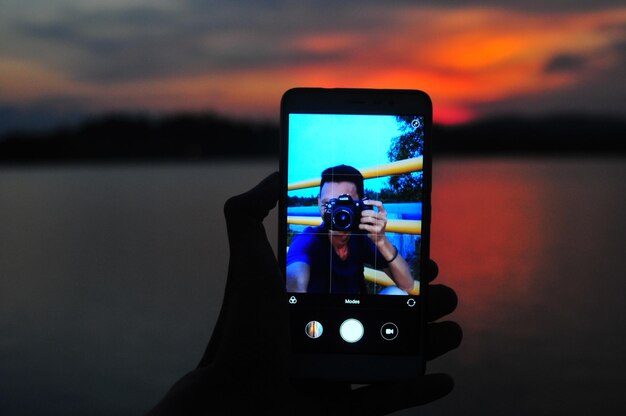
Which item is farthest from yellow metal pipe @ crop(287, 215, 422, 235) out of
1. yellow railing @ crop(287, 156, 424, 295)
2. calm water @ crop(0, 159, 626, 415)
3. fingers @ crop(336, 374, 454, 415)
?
calm water @ crop(0, 159, 626, 415)

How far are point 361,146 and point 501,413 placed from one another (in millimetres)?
2395

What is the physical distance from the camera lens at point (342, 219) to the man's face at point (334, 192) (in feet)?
0.06

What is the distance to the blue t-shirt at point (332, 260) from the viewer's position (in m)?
1.70

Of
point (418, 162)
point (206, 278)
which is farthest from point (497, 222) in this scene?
point (418, 162)

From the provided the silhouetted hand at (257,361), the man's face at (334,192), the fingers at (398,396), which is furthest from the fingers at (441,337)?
the man's face at (334,192)

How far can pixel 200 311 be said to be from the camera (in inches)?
208

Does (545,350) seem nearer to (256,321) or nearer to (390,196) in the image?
(390,196)

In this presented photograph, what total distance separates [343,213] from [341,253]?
0.12 m

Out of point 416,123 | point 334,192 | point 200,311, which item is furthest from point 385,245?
point 200,311

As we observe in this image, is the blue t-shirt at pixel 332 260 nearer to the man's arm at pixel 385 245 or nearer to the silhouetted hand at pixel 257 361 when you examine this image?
the man's arm at pixel 385 245

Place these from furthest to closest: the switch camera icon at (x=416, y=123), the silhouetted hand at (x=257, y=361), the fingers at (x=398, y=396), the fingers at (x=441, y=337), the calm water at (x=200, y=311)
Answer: the calm water at (x=200, y=311), the switch camera icon at (x=416, y=123), the fingers at (x=441, y=337), the fingers at (x=398, y=396), the silhouetted hand at (x=257, y=361)

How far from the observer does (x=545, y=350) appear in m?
4.40

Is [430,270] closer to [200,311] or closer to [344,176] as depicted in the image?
[344,176]

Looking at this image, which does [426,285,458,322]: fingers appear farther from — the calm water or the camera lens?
the calm water
